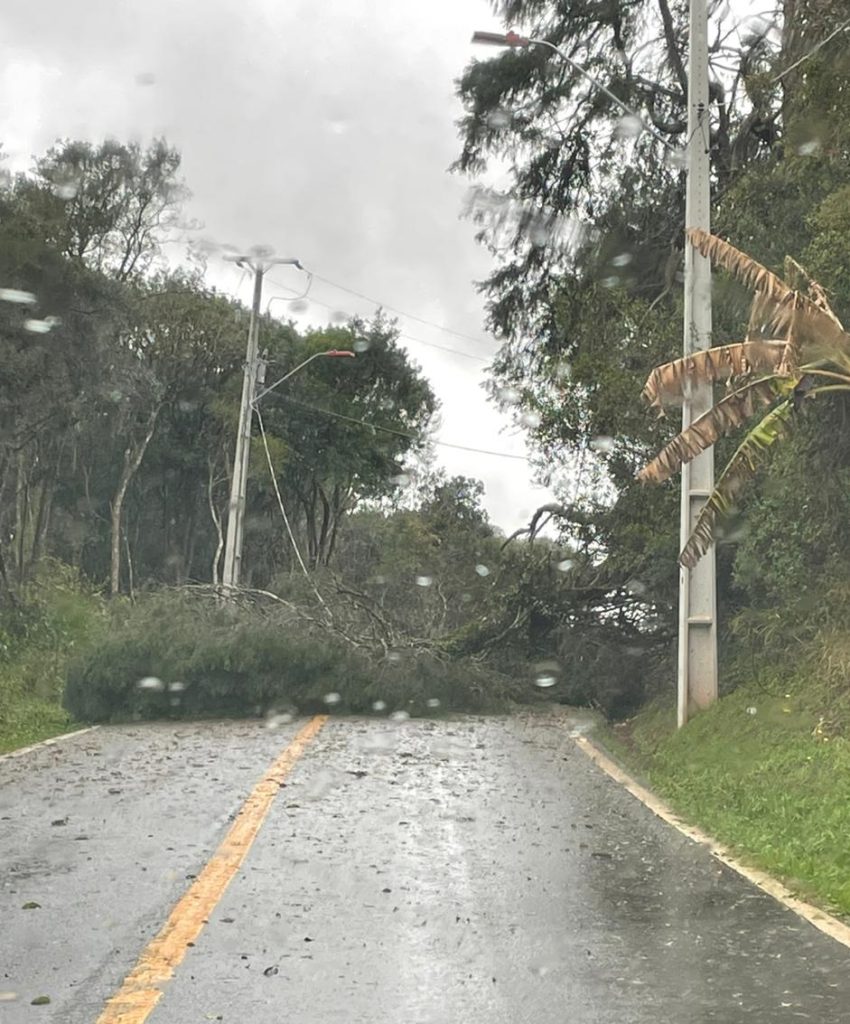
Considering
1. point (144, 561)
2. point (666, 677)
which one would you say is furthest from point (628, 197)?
point (144, 561)

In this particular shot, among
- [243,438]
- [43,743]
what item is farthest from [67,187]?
[43,743]

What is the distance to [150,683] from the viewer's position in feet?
61.0

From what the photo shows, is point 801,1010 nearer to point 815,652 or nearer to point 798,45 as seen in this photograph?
point 815,652

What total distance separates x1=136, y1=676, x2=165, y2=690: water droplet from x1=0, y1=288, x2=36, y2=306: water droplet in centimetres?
904

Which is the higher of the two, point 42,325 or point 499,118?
point 499,118

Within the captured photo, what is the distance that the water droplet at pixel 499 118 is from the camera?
78.1ft

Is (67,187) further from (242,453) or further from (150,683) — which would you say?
(150,683)

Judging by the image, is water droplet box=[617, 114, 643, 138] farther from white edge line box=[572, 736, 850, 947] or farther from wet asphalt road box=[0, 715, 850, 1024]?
wet asphalt road box=[0, 715, 850, 1024]

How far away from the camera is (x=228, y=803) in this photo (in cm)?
1016

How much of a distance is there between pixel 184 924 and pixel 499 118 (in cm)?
1991

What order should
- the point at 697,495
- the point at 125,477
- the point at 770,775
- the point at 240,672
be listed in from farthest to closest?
the point at 125,477, the point at 240,672, the point at 697,495, the point at 770,775

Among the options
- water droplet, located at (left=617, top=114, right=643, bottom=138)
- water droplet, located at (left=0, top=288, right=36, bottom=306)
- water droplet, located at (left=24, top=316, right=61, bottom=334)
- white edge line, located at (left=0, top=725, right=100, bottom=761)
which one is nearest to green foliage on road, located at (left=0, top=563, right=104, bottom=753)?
white edge line, located at (left=0, top=725, right=100, bottom=761)

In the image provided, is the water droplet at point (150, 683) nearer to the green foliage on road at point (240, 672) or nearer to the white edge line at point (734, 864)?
the green foliage on road at point (240, 672)

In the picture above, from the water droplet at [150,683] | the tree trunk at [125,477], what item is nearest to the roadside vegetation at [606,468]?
the water droplet at [150,683]
